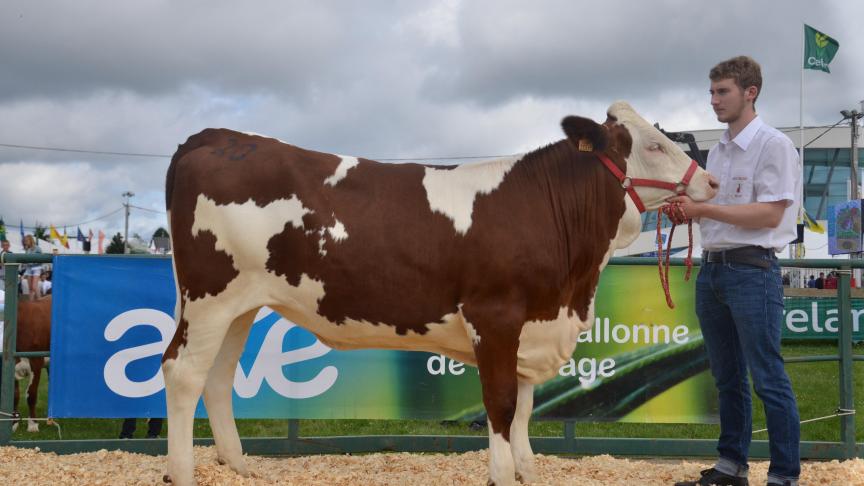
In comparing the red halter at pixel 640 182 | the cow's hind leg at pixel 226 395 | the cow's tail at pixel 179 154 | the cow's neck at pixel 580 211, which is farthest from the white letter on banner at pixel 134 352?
the red halter at pixel 640 182

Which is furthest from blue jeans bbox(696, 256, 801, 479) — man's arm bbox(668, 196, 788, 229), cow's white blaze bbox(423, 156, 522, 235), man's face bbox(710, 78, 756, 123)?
cow's white blaze bbox(423, 156, 522, 235)

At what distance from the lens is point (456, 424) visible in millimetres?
6863

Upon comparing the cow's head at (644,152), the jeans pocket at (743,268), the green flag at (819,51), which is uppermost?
the green flag at (819,51)

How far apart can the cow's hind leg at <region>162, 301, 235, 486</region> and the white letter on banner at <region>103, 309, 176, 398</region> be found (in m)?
1.75

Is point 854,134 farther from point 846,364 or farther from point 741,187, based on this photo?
point 741,187

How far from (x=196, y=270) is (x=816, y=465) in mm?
4294

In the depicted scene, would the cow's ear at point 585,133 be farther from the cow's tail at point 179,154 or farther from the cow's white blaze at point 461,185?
the cow's tail at point 179,154

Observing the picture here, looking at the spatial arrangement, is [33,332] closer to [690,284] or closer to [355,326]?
[355,326]

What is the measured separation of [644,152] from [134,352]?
3.98 metres

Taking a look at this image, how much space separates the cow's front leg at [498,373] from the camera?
3.95m

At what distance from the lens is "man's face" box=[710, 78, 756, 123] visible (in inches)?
168

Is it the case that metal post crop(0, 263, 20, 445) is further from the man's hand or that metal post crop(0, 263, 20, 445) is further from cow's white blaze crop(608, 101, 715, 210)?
the man's hand

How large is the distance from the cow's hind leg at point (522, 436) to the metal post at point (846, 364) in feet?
9.53

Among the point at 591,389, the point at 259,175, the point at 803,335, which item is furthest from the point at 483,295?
the point at 803,335
